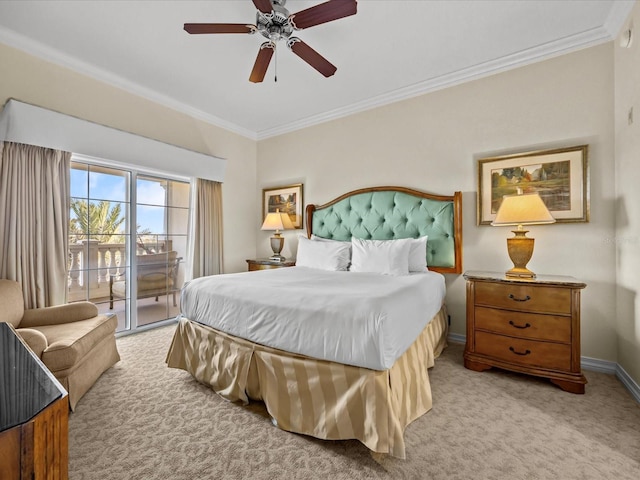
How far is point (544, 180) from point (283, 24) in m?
2.59

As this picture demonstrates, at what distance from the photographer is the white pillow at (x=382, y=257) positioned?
9.04 feet

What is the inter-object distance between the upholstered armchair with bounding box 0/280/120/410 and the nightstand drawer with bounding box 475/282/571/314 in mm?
3018

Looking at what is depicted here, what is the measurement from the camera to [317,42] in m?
2.60

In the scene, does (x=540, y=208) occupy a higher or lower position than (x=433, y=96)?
lower

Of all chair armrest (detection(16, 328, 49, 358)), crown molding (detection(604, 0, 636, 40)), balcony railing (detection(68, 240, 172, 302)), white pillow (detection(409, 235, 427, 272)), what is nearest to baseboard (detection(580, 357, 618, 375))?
white pillow (detection(409, 235, 427, 272))

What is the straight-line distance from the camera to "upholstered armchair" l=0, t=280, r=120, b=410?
1.81 metres

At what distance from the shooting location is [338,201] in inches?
152

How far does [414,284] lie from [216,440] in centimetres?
160

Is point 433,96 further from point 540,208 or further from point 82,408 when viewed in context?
point 82,408

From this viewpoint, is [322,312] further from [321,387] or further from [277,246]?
[277,246]

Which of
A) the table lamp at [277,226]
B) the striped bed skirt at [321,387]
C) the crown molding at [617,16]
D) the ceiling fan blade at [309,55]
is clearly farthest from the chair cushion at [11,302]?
the crown molding at [617,16]

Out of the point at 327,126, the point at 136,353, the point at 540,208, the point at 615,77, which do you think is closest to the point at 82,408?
the point at 136,353

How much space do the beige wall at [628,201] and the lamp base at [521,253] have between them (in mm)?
605

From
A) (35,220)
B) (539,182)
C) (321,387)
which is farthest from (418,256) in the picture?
(35,220)
